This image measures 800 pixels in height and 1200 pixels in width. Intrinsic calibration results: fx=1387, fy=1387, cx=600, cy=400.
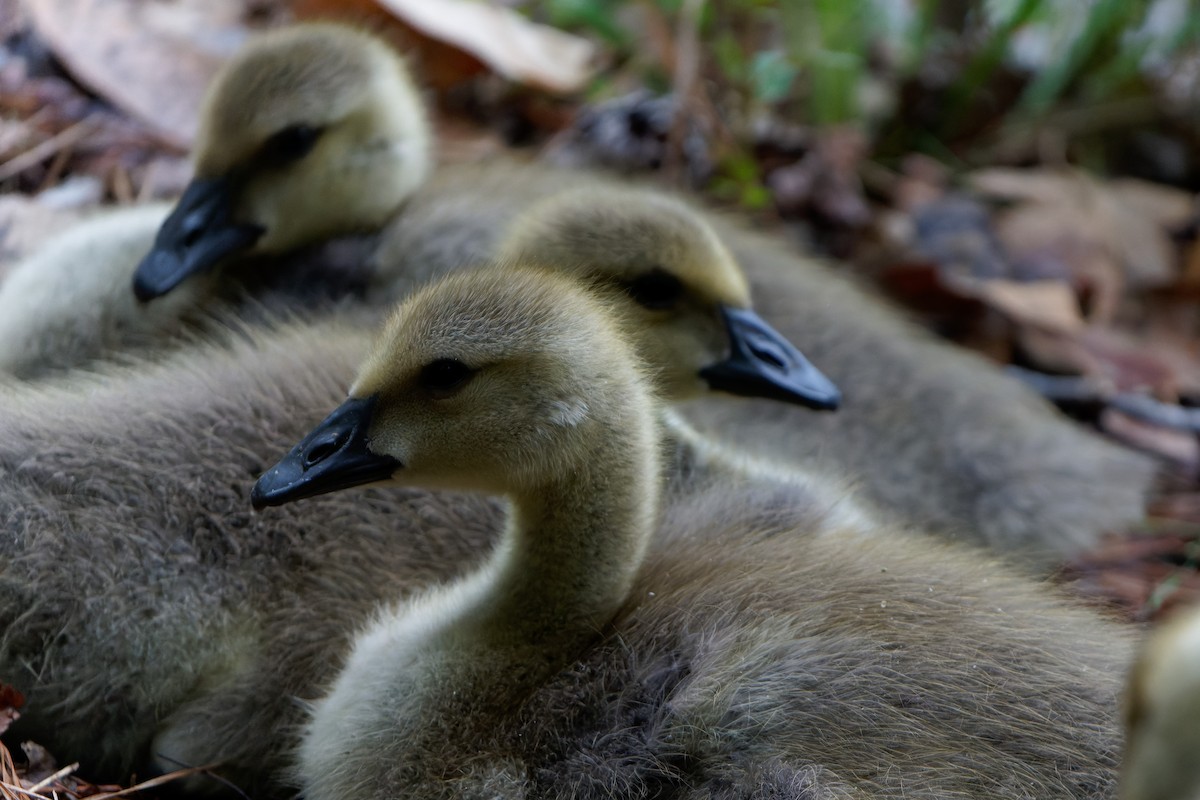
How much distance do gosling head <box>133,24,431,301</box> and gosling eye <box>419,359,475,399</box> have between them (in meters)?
0.72

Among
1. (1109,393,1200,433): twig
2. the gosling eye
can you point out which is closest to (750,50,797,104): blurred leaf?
(1109,393,1200,433): twig

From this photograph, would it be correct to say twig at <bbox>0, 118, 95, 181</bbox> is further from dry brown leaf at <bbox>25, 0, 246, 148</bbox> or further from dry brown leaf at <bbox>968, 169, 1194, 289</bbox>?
dry brown leaf at <bbox>968, 169, 1194, 289</bbox>

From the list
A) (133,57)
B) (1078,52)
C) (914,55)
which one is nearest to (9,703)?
(133,57)

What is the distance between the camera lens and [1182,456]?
2.78 metres

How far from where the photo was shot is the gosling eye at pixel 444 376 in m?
1.47

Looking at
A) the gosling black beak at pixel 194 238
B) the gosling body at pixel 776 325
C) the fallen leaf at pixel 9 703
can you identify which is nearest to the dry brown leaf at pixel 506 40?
the gosling body at pixel 776 325

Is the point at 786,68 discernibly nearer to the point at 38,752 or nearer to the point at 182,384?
the point at 182,384

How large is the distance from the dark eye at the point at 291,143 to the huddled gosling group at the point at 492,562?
0.03 metres

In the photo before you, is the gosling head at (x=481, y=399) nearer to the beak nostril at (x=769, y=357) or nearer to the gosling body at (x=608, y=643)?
the gosling body at (x=608, y=643)

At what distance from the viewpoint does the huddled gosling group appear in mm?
1385

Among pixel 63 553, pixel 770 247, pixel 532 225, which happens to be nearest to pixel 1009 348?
pixel 770 247

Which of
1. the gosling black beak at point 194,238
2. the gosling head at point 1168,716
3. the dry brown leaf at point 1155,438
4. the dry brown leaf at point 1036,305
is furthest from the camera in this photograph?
the dry brown leaf at point 1036,305

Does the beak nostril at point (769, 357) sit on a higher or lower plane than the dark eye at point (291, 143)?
lower

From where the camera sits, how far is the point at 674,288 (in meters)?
1.95
